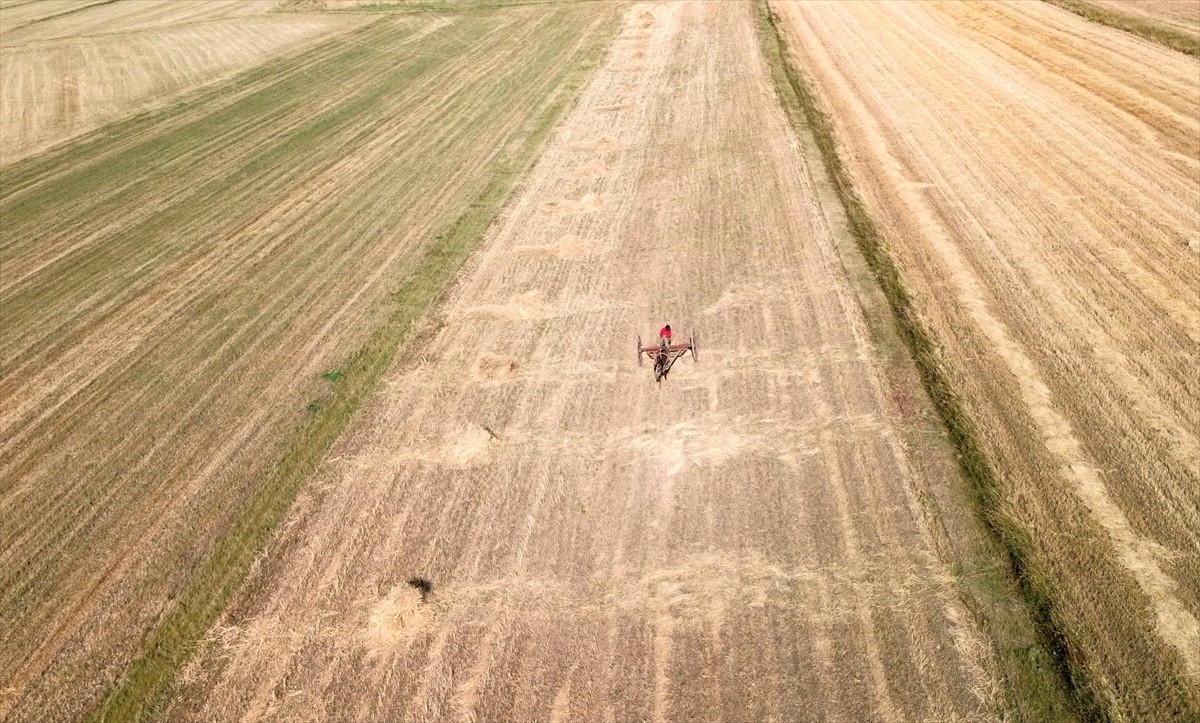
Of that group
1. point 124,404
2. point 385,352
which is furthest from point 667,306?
point 124,404

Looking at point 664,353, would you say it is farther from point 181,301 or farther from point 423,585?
point 181,301

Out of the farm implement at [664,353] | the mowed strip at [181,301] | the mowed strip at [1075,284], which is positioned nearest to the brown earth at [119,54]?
the mowed strip at [181,301]

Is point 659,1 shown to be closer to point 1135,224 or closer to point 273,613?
point 1135,224

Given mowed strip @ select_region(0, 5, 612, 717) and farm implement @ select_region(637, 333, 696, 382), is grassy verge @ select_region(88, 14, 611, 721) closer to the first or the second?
mowed strip @ select_region(0, 5, 612, 717)

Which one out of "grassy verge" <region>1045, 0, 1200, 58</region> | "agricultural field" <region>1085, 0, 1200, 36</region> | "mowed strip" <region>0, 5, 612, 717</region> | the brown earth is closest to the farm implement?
"mowed strip" <region>0, 5, 612, 717</region>

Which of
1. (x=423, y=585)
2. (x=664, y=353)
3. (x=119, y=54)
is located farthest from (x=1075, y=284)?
(x=119, y=54)

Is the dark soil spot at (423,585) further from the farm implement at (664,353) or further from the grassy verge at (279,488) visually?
the farm implement at (664,353)

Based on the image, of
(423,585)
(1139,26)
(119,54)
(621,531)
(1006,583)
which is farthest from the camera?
(119,54)
